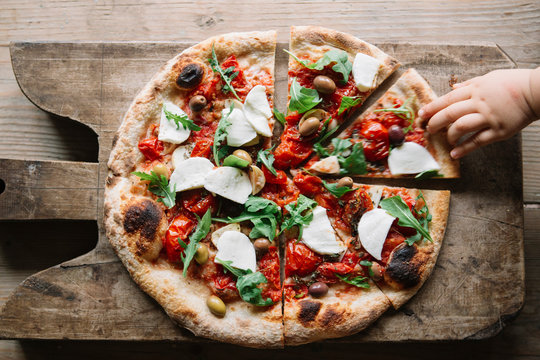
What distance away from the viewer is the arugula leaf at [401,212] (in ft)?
12.3

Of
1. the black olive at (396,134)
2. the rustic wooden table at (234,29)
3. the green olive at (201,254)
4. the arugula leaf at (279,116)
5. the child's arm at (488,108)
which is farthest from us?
the rustic wooden table at (234,29)

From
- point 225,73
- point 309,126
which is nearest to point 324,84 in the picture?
point 309,126

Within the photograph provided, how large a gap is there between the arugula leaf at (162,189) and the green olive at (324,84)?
1602 millimetres

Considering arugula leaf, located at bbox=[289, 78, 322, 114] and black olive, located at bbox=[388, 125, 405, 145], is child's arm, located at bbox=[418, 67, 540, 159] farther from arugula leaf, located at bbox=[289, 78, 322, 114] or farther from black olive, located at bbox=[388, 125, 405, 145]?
arugula leaf, located at bbox=[289, 78, 322, 114]

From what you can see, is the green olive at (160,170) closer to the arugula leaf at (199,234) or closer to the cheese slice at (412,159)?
the arugula leaf at (199,234)

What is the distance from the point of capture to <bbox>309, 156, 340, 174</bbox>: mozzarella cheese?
3.96 m

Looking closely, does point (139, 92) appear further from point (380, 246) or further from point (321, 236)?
point (380, 246)

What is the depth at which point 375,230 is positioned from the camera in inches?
150

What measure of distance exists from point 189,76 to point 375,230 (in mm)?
2157

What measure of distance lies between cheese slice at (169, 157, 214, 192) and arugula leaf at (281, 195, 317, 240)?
0.82 metres

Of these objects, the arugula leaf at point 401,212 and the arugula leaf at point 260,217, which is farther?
the arugula leaf at point 260,217

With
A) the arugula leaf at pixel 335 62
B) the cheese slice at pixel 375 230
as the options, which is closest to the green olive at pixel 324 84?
the arugula leaf at pixel 335 62

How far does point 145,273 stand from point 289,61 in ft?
7.77

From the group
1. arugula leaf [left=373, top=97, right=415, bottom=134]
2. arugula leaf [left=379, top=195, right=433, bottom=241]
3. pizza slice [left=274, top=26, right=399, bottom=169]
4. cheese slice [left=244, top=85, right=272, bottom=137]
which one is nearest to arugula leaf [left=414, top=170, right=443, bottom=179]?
arugula leaf [left=379, top=195, right=433, bottom=241]
